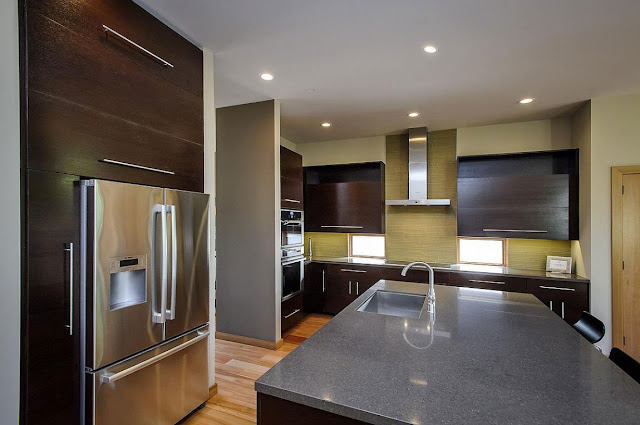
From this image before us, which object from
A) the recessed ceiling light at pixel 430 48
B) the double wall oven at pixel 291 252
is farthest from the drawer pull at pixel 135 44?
the double wall oven at pixel 291 252

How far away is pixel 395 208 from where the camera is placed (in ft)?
15.8

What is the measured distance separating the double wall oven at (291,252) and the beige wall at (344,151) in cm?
139

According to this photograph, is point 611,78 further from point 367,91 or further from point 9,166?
point 9,166

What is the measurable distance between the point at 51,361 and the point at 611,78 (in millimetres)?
4594

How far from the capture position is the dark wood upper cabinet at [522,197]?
372cm

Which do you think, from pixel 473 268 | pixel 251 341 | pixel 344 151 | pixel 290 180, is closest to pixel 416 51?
pixel 290 180

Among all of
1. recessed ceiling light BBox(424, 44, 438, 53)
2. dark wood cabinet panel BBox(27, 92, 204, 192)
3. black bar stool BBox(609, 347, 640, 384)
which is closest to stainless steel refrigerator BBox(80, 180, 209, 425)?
dark wood cabinet panel BBox(27, 92, 204, 192)

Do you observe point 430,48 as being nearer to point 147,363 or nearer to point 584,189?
point 584,189

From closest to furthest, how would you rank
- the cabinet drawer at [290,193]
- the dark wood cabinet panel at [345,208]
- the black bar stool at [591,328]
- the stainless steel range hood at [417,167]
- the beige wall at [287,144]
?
the black bar stool at [591,328], the cabinet drawer at [290,193], the stainless steel range hood at [417,167], the dark wood cabinet panel at [345,208], the beige wall at [287,144]

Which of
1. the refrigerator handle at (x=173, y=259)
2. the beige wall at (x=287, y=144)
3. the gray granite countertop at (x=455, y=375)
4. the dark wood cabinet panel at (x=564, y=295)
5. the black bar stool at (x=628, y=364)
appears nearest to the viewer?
the gray granite countertop at (x=455, y=375)

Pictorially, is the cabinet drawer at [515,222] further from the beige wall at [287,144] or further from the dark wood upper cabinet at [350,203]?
the beige wall at [287,144]

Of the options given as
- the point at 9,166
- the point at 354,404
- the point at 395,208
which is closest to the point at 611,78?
the point at 395,208

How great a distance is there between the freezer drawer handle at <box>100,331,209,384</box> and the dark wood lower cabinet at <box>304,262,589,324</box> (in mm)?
2459

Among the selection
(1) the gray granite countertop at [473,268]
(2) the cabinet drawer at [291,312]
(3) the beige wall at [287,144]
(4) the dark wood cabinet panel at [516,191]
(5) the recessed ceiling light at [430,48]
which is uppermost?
(5) the recessed ceiling light at [430,48]
